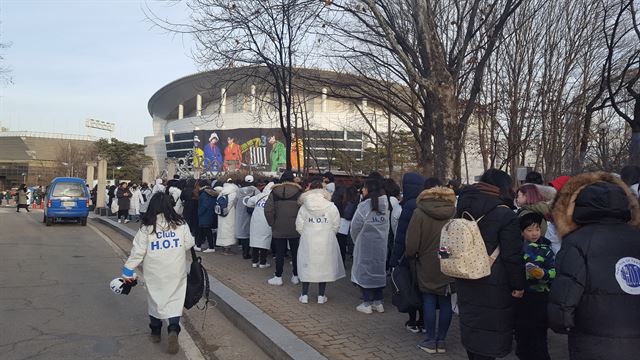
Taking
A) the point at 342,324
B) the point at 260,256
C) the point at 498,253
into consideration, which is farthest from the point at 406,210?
the point at 260,256

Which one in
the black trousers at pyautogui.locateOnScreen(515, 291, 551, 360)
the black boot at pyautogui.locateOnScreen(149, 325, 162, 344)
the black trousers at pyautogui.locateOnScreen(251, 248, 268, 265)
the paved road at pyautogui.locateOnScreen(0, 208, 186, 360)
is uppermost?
the black trousers at pyautogui.locateOnScreen(515, 291, 551, 360)

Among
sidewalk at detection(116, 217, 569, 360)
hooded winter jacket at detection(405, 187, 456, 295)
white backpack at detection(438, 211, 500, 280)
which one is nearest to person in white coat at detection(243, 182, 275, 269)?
sidewalk at detection(116, 217, 569, 360)

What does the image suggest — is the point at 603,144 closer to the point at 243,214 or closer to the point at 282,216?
the point at 243,214

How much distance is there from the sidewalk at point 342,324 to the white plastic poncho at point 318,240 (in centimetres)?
45

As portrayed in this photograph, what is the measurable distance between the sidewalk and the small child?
776mm

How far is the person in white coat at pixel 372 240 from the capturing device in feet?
21.4

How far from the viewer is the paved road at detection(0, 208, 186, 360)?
5.40 meters

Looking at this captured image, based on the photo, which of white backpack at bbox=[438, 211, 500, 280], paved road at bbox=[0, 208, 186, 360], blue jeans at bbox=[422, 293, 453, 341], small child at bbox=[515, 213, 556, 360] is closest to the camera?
white backpack at bbox=[438, 211, 500, 280]

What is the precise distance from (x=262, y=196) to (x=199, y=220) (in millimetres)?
2755

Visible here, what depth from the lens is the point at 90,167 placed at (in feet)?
119

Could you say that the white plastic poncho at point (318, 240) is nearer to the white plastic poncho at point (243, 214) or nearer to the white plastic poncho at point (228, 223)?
the white plastic poncho at point (243, 214)

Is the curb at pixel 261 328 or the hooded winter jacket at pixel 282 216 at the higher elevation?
the hooded winter jacket at pixel 282 216

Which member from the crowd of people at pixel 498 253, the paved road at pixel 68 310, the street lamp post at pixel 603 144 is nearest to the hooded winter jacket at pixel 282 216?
the crowd of people at pixel 498 253

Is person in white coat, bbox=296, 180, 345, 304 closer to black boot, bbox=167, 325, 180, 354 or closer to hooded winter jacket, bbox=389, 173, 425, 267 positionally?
hooded winter jacket, bbox=389, 173, 425, 267
